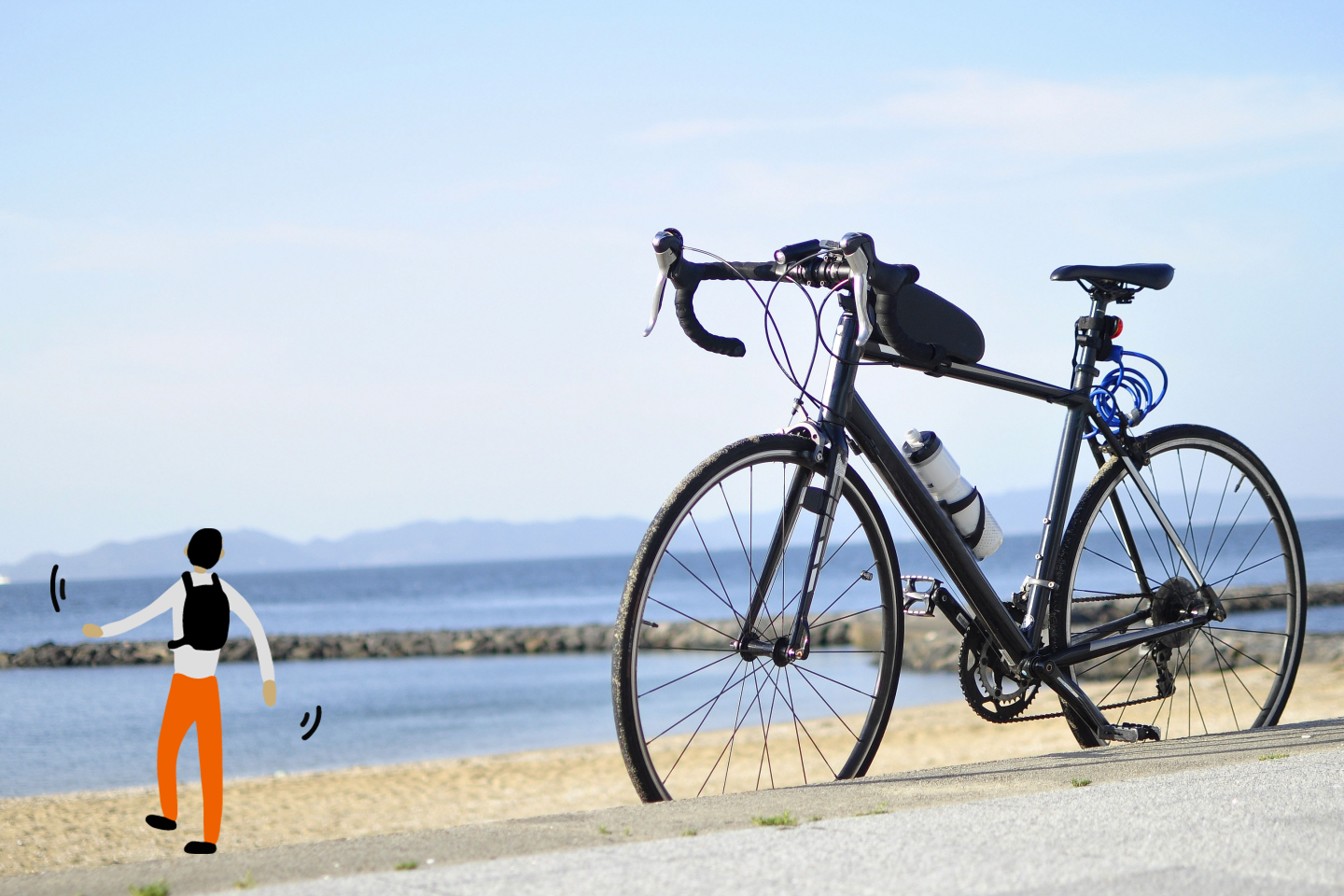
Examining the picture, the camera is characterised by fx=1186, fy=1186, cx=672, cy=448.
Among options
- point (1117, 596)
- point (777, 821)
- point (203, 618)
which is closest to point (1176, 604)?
point (1117, 596)

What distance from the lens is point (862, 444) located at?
3.35 metres

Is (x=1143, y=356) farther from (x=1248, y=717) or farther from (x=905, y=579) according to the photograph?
(x=1248, y=717)

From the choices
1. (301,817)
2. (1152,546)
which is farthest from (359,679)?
(1152,546)

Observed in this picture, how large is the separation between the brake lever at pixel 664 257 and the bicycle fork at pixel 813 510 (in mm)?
507

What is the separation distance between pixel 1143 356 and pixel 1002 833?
7.80 feet

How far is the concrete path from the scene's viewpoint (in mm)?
2070

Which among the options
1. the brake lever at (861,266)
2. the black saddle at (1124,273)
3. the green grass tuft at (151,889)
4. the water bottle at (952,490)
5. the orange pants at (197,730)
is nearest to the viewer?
the green grass tuft at (151,889)

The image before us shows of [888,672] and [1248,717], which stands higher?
[888,672]

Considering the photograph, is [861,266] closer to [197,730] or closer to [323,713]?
[197,730]

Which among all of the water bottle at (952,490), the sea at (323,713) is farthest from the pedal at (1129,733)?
the sea at (323,713)

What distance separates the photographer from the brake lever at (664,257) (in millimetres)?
3363

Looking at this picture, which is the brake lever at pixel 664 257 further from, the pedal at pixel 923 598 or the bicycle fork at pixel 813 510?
the pedal at pixel 923 598

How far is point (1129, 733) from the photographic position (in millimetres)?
3926

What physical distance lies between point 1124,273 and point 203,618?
10.4 ft
